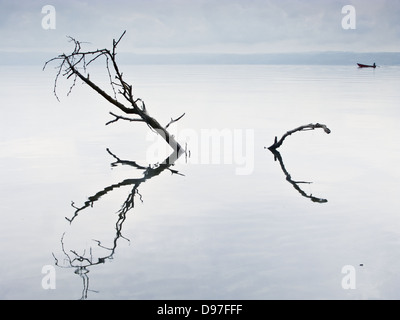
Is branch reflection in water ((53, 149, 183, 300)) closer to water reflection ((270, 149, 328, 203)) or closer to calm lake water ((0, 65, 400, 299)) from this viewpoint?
calm lake water ((0, 65, 400, 299))

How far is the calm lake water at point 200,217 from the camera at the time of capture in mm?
7734

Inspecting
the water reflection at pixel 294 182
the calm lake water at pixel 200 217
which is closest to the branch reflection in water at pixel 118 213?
the calm lake water at pixel 200 217

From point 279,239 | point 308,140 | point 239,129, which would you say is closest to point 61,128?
point 239,129

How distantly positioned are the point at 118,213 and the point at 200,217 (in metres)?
1.59

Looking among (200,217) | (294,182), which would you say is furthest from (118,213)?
(294,182)

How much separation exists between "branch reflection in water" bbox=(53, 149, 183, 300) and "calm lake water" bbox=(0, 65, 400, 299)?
0.03m

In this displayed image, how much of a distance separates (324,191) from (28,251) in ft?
21.8

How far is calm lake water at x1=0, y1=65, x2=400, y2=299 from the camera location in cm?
773

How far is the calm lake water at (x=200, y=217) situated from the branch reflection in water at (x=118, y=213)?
3cm

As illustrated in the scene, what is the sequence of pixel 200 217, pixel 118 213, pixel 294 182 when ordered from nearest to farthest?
pixel 200 217 < pixel 118 213 < pixel 294 182

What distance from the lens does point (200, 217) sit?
35.3 feet

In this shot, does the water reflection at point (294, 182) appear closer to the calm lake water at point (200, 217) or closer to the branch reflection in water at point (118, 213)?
the calm lake water at point (200, 217)

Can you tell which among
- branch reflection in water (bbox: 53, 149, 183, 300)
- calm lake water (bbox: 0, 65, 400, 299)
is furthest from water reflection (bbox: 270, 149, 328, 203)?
branch reflection in water (bbox: 53, 149, 183, 300)

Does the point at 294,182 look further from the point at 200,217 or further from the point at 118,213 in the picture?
the point at 118,213
